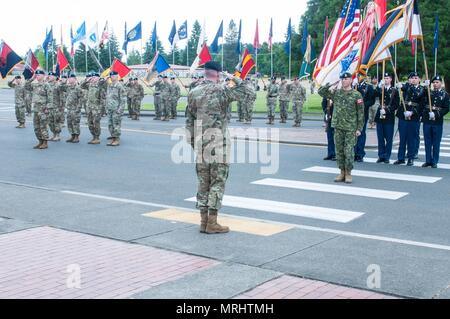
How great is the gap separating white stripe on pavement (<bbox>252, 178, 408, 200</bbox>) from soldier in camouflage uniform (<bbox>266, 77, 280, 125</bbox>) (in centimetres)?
1413

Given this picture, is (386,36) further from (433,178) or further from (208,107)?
(208,107)

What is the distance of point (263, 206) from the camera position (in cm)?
932

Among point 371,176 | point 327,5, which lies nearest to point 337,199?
point 371,176

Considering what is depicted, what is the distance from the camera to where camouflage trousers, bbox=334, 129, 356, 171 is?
11.3 metres

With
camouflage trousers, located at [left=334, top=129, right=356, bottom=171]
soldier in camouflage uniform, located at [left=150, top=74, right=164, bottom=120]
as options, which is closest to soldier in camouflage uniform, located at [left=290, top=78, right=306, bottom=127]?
soldier in camouflage uniform, located at [left=150, top=74, right=164, bottom=120]

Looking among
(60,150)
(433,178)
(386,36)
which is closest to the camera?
(433,178)

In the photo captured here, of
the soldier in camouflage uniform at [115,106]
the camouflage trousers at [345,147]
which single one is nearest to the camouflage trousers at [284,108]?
the soldier in camouflage uniform at [115,106]

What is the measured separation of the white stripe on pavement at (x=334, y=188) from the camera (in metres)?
10.2

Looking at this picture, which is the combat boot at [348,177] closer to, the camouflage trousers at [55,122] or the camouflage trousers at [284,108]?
the camouflage trousers at [55,122]

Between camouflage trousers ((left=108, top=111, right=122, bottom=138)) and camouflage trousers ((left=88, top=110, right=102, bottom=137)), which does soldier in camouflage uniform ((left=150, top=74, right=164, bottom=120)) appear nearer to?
camouflage trousers ((left=88, top=110, right=102, bottom=137))

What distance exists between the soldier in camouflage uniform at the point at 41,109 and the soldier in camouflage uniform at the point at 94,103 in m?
1.35

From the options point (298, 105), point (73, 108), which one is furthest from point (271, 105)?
point (73, 108)
